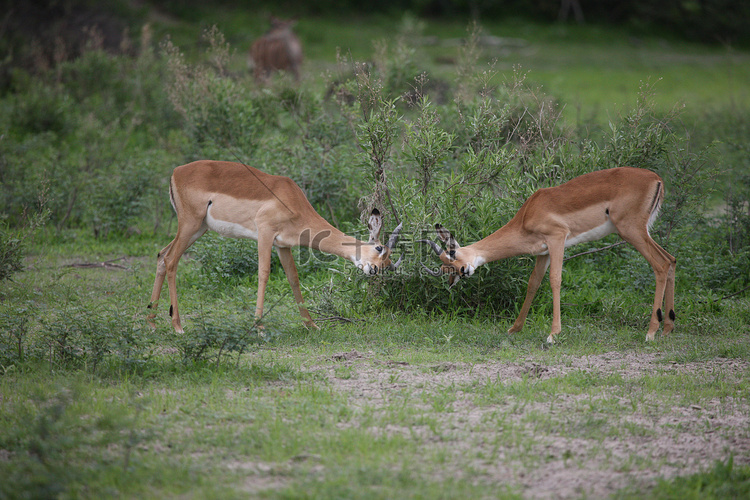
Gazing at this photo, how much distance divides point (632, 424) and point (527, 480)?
100cm

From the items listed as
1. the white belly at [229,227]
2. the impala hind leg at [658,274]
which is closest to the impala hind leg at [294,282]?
the white belly at [229,227]

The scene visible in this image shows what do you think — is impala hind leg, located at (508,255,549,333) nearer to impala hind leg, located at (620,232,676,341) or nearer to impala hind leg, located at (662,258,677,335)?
impala hind leg, located at (620,232,676,341)

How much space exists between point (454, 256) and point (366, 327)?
1.02 meters

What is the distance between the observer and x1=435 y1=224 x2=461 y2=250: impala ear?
587 centimetres

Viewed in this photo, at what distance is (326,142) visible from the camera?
915 centimetres

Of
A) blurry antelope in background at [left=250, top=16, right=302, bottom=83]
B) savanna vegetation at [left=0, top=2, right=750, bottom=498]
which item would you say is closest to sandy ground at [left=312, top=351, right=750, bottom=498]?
savanna vegetation at [left=0, top=2, right=750, bottom=498]

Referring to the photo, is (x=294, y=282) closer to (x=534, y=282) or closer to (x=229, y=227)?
(x=229, y=227)

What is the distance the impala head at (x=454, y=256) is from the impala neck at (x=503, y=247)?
0.06 metres

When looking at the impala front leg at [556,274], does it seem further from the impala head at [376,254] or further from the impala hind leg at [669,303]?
the impala head at [376,254]

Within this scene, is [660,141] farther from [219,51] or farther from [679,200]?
[219,51]

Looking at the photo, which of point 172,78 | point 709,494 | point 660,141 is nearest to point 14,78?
point 172,78

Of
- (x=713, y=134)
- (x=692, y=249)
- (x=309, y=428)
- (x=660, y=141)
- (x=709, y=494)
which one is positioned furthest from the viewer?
(x=713, y=134)

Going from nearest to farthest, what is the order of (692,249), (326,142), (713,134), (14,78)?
(692,249) → (326,142) → (713,134) → (14,78)

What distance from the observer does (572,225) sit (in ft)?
19.9
